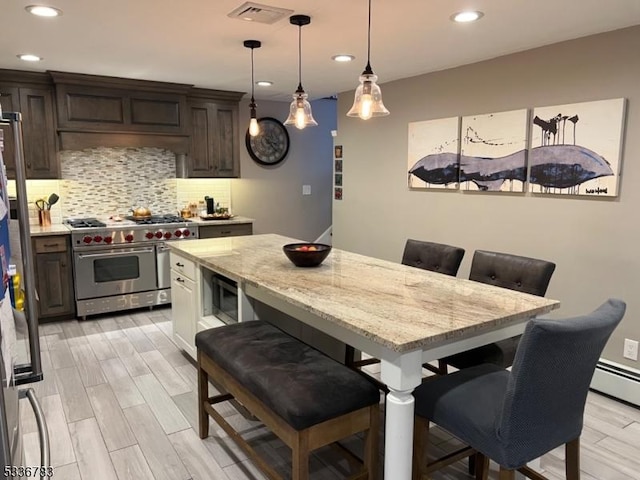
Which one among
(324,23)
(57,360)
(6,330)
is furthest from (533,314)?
(57,360)

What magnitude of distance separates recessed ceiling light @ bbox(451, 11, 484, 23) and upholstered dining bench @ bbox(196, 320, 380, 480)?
199 cm

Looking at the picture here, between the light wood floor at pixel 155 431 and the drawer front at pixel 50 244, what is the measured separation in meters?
0.96

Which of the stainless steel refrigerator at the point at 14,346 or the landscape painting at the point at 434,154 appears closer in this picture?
the stainless steel refrigerator at the point at 14,346

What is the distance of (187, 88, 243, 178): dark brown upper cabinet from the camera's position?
5.15m

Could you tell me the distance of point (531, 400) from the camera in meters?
1.53

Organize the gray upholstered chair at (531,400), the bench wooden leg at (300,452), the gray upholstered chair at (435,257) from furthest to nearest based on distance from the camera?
the gray upholstered chair at (435,257) → the bench wooden leg at (300,452) → the gray upholstered chair at (531,400)

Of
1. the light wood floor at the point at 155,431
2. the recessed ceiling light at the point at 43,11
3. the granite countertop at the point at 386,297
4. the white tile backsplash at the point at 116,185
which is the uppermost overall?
the recessed ceiling light at the point at 43,11

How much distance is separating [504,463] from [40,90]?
4681 mm

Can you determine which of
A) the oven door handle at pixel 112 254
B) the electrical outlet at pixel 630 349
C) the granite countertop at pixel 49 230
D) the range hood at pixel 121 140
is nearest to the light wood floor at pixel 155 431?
the electrical outlet at pixel 630 349

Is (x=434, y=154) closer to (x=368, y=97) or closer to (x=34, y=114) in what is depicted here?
(x=368, y=97)

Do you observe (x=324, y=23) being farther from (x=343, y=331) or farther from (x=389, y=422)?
(x=389, y=422)

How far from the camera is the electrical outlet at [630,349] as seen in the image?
295 centimetres

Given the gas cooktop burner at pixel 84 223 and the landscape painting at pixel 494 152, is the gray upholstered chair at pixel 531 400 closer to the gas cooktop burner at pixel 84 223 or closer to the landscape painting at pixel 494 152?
the landscape painting at pixel 494 152

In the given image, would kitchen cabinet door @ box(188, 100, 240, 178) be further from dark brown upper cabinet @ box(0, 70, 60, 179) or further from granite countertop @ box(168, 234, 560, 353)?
granite countertop @ box(168, 234, 560, 353)
